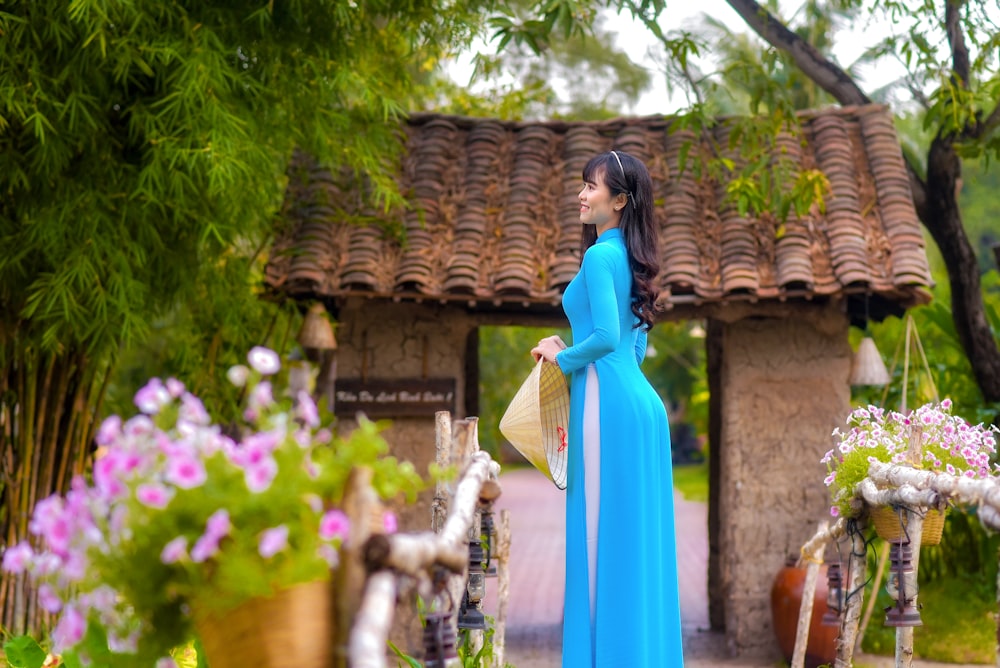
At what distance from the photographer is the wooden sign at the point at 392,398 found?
6664 millimetres

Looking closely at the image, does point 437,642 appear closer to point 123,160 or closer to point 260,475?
point 260,475

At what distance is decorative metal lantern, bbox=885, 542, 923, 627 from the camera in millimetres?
3521

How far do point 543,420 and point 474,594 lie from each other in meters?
0.67

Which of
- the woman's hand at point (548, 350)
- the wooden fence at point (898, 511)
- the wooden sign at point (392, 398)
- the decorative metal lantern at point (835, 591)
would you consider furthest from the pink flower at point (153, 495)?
the wooden sign at point (392, 398)

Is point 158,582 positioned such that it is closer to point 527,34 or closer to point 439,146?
point 527,34

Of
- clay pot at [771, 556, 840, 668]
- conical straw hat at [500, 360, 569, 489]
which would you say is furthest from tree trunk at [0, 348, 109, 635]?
clay pot at [771, 556, 840, 668]

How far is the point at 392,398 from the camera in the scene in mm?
6668

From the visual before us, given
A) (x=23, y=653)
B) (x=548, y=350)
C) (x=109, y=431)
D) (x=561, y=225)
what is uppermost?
(x=561, y=225)

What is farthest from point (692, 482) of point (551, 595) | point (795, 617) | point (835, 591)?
point (835, 591)

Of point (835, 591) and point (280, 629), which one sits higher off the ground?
point (280, 629)

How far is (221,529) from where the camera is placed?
5.49 feet

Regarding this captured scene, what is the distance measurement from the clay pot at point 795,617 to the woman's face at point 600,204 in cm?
336

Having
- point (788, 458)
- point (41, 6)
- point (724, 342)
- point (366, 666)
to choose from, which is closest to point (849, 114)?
point (724, 342)

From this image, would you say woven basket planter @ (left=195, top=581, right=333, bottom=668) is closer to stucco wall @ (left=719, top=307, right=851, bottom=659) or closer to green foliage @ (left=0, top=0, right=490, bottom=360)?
green foliage @ (left=0, top=0, right=490, bottom=360)
